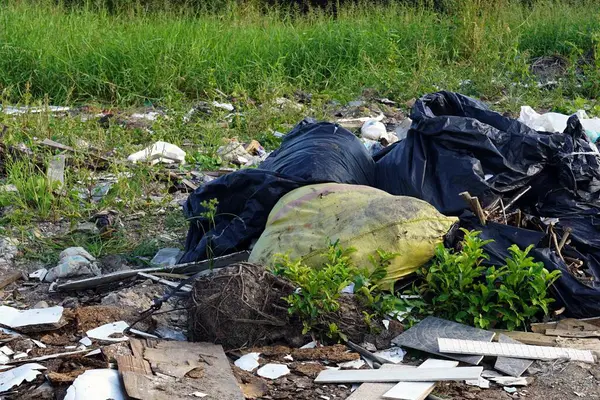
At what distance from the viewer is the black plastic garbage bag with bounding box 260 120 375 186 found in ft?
14.3

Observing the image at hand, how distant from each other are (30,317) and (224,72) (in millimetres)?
4906

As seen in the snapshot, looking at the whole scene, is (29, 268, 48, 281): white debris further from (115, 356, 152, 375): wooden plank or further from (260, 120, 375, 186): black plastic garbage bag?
(115, 356, 152, 375): wooden plank

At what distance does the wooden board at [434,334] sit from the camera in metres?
3.36

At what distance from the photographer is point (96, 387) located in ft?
9.34

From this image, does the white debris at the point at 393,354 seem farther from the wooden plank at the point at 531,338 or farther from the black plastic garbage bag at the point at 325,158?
the black plastic garbage bag at the point at 325,158

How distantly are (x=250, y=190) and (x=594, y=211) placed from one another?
174 cm

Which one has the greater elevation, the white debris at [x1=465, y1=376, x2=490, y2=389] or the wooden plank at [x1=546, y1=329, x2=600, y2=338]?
the white debris at [x1=465, y1=376, x2=490, y2=389]

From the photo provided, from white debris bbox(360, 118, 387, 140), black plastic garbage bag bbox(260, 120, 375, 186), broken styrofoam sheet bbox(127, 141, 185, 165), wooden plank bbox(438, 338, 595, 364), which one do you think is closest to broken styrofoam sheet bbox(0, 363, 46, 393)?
wooden plank bbox(438, 338, 595, 364)

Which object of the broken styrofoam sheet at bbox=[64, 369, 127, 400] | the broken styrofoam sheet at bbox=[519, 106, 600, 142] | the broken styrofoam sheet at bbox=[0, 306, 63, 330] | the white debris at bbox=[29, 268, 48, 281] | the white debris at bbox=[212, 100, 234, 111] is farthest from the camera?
the white debris at bbox=[212, 100, 234, 111]

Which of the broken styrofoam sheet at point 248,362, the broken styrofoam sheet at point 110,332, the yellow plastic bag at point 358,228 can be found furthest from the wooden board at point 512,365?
the broken styrofoam sheet at point 110,332

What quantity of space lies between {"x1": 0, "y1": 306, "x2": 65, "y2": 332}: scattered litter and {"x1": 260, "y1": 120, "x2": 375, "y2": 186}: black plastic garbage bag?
141 centimetres

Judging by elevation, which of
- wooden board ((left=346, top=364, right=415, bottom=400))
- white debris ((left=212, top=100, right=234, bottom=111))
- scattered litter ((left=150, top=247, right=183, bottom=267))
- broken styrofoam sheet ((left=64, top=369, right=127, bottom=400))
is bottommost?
scattered litter ((left=150, top=247, right=183, bottom=267))

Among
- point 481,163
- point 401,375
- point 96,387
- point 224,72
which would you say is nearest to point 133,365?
point 96,387

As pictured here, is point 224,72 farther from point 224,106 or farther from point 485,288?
point 485,288
